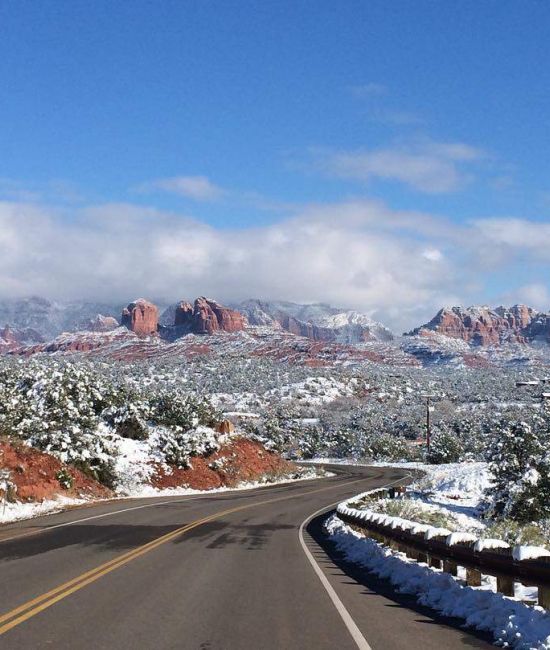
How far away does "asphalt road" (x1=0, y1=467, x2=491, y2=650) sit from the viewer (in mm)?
7633

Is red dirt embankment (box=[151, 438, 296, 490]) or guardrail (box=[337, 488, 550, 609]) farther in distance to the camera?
red dirt embankment (box=[151, 438, 296, 490])

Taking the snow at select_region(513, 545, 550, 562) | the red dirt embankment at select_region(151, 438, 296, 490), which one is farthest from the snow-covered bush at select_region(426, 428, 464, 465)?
the snow at select_region(513, 545, 550, 562)

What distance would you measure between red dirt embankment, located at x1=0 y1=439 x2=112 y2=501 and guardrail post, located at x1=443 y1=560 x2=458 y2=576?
70.9 feet

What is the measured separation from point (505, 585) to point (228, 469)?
4609 cm

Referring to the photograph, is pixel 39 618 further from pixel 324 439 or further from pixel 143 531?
pixel 324 439

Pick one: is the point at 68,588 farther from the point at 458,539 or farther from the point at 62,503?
the point at 62,503

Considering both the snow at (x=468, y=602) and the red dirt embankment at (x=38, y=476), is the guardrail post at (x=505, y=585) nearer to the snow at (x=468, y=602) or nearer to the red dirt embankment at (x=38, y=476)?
the snow at (x=468, y=602)

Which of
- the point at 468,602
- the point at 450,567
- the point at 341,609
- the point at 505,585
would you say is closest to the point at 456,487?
the point at 450,567

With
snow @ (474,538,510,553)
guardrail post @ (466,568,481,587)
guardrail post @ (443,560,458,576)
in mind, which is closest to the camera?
snow @ (474,538,510,553)

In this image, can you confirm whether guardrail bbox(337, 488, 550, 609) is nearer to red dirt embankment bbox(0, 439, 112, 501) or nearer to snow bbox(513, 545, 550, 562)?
snow bbox(513, 545, 550, 562)

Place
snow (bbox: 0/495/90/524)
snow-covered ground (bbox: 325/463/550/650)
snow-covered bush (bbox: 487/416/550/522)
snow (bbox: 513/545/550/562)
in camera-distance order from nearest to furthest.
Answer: snow-covered ground (bbox: 325/463/550/650) < snow (bbox: 513/545/550/562) < snow (bbox: 0/495/90/524) < snow-covered bush (bbox: 487/416/550/522)

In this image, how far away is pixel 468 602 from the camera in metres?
9.65

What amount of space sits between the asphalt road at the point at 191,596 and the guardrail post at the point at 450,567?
1.13 m

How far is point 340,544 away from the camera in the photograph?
20078 mm
